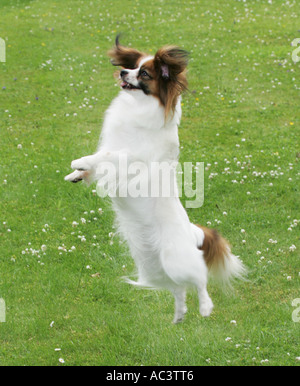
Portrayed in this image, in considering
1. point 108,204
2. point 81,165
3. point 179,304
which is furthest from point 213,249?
point 108,204

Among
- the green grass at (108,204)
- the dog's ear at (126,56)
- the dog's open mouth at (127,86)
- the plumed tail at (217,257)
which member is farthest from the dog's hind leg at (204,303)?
the dog's ear at (126,56)

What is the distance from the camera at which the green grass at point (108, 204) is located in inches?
229

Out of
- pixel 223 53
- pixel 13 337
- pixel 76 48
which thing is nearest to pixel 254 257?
pixel 13 337

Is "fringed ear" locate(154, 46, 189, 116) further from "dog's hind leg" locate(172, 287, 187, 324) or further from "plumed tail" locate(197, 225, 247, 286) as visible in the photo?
"dog's hind leg" locate(172, 287, 187, 324)

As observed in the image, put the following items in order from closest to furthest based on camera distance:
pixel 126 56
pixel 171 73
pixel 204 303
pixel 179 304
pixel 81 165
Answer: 1. pixel 171 73
2. pixel 81 165
3. pixel 204 303
4. pixel 126 56
5. pixel 179 304

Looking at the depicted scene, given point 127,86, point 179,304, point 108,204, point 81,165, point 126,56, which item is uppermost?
point 126,56

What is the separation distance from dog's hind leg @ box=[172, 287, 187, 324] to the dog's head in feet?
6.04

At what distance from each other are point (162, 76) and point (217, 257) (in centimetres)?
187

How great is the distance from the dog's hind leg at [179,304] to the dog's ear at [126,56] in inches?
91.1

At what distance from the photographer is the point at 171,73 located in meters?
4.95

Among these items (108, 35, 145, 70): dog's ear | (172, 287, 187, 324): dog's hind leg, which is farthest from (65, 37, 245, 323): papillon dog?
(172, 287, 187, 324): dog's hind leg

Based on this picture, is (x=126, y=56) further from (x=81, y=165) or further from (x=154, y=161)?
(x=81, y=165)

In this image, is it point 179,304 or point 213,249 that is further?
point 179,304

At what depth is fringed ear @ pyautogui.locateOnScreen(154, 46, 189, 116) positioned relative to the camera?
4.87 m
